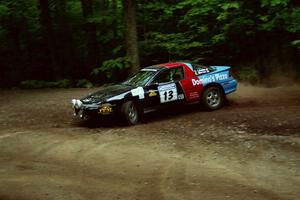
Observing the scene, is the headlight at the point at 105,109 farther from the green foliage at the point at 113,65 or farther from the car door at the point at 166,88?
the green foliage at the point at 113,65

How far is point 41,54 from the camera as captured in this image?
25938 mm

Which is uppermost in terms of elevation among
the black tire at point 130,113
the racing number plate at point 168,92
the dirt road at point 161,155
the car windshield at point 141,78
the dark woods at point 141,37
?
the dark woods at point 141,37

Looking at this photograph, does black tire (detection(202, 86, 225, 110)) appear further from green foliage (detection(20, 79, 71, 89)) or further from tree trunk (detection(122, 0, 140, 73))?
green foliage (detection(20, 79, 71, 89))

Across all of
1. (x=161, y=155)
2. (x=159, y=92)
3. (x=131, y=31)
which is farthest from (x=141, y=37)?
(x=161, y=155)

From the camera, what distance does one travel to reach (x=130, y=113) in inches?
464

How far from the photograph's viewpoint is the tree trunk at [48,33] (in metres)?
23.5

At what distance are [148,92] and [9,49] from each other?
16450 millimetres

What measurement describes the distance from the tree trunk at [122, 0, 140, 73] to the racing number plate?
502 cm

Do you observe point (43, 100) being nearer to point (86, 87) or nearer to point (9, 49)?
point (86, 87)

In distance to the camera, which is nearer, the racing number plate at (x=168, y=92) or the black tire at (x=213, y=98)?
the racing number plate at (x=168, y=92)

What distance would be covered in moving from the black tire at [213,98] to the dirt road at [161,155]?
0.31 metres

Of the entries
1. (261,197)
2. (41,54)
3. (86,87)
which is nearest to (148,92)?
(261,197)

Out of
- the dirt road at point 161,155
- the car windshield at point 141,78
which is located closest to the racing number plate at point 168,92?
the car windshield at point 141,78

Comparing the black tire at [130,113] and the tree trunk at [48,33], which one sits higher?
the tree trunk at [48,33]
